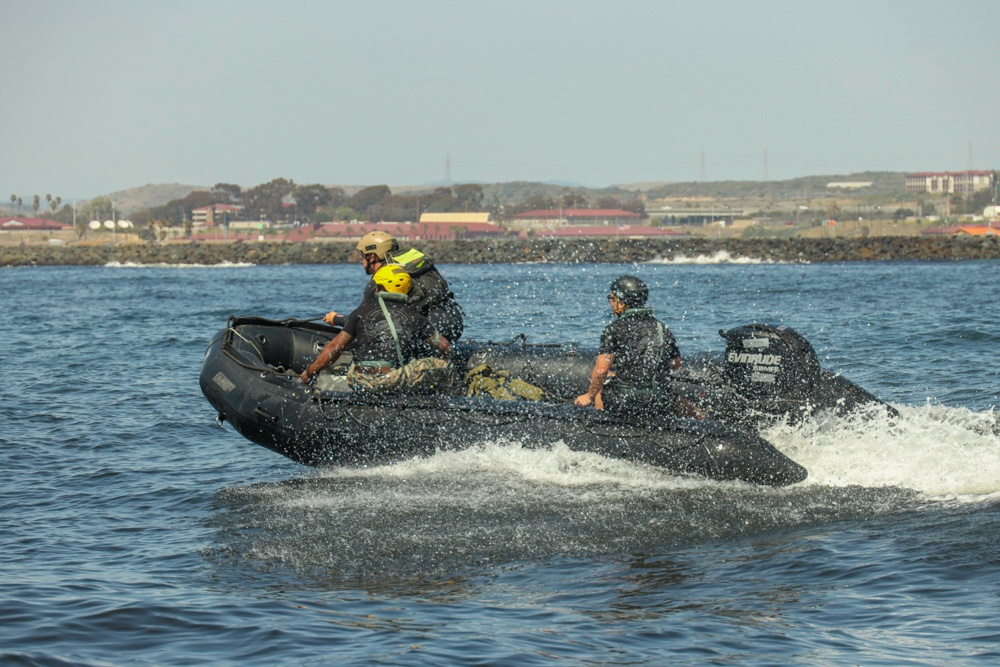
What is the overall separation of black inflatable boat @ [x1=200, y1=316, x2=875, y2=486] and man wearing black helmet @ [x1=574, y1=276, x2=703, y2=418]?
249mm

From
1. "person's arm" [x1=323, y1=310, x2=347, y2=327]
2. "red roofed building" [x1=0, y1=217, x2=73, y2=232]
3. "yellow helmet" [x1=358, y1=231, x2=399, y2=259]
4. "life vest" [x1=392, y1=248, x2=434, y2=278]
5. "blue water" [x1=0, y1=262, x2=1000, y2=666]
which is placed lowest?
"blue water" [x1=0, y1=262, x2=1000, y2=666]

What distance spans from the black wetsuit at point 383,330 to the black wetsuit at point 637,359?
1.62m

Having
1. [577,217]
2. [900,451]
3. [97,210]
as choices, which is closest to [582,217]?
[577,217]

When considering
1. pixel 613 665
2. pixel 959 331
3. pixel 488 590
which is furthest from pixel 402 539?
pixel 959 331

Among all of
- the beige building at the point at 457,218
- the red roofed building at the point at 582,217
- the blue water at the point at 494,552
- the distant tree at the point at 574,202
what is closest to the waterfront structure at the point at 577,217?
A: the red roofed building at the point at 582,217

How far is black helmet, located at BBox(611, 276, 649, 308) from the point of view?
29.0 feet

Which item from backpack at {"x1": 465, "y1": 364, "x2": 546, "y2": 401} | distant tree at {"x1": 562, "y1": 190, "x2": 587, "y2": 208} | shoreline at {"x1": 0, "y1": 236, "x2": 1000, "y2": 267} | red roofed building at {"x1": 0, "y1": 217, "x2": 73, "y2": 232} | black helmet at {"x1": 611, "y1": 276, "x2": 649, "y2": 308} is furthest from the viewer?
distant tree at {"x1": 562, "y1": 190, "x2": 587, "y2": 208}

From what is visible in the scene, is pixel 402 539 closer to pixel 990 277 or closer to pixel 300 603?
pixel 300 603

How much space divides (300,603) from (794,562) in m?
2.87

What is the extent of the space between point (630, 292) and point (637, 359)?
0.51 metres

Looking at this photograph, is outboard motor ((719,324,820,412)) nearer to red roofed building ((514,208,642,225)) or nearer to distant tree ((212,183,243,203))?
red roofed building ((514,208,642,225))

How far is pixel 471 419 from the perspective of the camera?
29.8 ft

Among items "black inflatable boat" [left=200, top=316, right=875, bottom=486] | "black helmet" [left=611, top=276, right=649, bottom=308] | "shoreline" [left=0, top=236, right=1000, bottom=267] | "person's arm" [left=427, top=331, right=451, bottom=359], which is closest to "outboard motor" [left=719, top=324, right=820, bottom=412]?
"black inflatable boat" [left=200, top=316, right=875, bottom=486]

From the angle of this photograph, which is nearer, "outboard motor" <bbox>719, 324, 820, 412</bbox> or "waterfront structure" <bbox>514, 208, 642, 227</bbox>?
"outboard motor" <bbox>719, 324, 820, 412</bbox>
